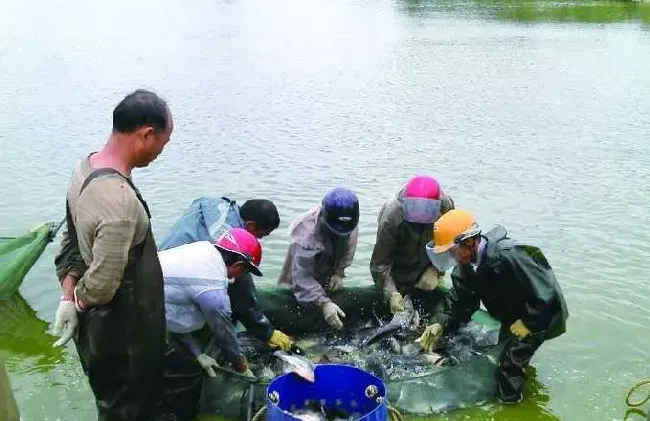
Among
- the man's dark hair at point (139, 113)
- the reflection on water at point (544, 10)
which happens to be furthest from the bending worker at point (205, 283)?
the reflection on water at point (544, 10)

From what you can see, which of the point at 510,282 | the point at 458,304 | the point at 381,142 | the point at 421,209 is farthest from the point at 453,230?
the point at 381,142

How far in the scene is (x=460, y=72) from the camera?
21.7m

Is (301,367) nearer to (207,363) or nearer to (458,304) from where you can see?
(207,363)

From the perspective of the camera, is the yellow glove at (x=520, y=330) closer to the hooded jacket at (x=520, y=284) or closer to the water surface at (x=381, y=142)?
the hooded jacket at (x=520, y=284)

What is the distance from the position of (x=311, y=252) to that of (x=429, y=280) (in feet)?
3.86

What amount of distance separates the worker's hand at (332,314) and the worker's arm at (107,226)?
261 centimetres

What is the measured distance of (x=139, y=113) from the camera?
3.34 meters

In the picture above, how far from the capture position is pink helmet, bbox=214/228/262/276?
428cm

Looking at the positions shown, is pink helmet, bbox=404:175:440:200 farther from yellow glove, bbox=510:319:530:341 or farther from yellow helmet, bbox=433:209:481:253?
yellow glove, bbox=510:319:530:341

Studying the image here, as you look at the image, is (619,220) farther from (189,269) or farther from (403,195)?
(189,269)

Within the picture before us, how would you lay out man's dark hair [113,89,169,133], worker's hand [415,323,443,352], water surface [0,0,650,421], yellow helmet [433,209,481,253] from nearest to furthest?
man's dark hair [113,89,169,133], yellow helmet [433,209,481,253], worker's hand [415,323,443,352], water surface [0,0,650,421]

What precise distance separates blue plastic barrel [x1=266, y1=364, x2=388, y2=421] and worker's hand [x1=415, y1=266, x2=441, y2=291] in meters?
2.00

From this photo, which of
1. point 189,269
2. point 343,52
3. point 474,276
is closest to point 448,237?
point 474,276

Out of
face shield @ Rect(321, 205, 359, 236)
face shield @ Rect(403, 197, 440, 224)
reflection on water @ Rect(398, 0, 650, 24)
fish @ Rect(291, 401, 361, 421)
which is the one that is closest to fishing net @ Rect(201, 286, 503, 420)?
fish @ Rect(291, 401, 361, 421)
